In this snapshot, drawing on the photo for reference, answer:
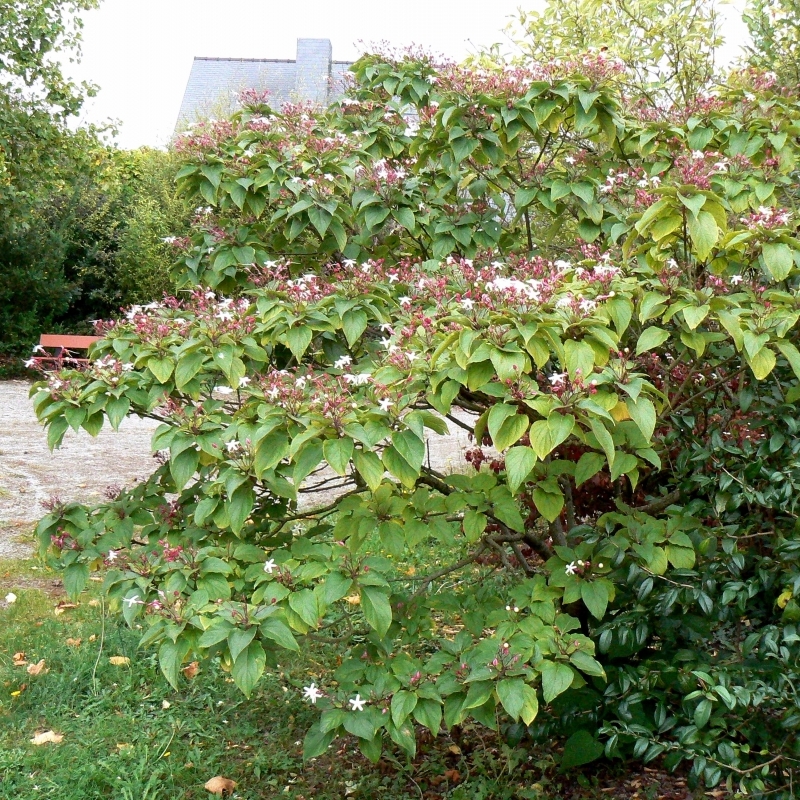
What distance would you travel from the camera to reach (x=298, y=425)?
6.34 feet

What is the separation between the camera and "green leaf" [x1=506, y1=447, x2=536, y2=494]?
1763 millimetres

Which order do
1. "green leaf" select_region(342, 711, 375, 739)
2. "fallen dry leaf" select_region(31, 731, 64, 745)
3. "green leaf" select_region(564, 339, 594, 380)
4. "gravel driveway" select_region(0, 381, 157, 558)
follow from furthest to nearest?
"gravel driveway" select_region(0, 381, 157, 558) < "fallen dry leaf" select_region(31, 731, 64, 745) < "green leaf" select_region(342, 711, 375, 739) < "green leaf" select_region(564, 339, 594, 380)

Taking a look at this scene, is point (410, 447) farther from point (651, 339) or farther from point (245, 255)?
point (245, 255)

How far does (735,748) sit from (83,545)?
185cm

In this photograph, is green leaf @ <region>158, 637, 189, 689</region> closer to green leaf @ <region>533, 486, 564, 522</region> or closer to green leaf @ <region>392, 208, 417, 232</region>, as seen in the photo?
green leaf @ <region>533, 486, 564, 522</region>

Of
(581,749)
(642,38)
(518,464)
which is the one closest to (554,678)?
(518,464)

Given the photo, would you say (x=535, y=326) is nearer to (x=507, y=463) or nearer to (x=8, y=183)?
(x=507, y=463)

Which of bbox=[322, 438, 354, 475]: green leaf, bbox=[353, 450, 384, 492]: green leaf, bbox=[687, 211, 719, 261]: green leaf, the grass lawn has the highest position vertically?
bbox=[687, 211, 719, 261]: green leaf

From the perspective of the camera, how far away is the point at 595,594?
2.27m

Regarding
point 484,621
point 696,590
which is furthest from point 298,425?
point 696,590

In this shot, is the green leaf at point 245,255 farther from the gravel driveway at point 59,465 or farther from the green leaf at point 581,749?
the gravel driveway at point 59,465

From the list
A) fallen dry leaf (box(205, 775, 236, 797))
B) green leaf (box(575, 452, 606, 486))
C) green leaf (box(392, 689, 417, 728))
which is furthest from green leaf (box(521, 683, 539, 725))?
fallen dry leaf (box(205, 775, 236, 797))

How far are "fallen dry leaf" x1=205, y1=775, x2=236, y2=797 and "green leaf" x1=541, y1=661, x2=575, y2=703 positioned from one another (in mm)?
1385

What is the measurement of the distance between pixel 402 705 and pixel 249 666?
1.45ft
